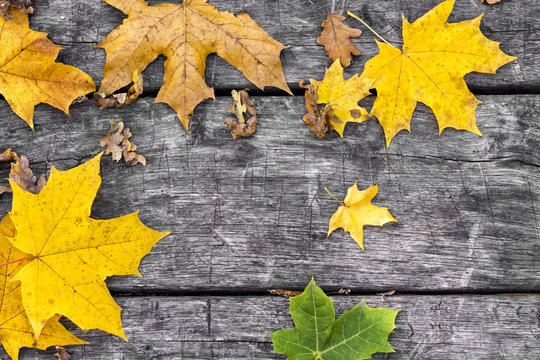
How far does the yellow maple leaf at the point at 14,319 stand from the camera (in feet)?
4.94

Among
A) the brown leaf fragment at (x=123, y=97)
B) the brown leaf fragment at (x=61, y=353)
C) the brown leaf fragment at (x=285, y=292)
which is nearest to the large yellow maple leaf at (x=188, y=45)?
the brown leaf fragment at (x=123, y=97)

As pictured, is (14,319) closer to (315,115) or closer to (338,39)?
(315,115)

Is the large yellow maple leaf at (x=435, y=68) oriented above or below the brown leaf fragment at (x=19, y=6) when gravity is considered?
below

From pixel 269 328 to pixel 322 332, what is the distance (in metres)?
0.20

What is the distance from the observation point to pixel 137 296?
1.60 m

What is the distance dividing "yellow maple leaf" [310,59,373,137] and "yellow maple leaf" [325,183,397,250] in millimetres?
257

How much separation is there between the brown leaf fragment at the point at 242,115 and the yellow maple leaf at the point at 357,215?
1.45ft

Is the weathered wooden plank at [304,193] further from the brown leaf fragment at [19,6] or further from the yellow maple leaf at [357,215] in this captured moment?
the brown leaf fragment at [19,6]

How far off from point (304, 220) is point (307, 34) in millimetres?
733

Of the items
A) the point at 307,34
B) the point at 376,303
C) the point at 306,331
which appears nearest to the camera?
the point at 306,331

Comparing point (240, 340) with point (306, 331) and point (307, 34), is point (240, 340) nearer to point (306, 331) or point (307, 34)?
point (306, 331)

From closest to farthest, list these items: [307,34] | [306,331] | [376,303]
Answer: [306,331]
[376,303]
[307,34]

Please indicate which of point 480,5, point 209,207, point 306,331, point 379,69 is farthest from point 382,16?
point 306,331

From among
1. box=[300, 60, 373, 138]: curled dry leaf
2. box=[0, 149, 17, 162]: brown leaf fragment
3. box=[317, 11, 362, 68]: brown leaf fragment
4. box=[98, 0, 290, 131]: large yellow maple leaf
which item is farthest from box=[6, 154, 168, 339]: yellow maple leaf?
box=[317, 11, 362, 68]: brown leaf fragment
